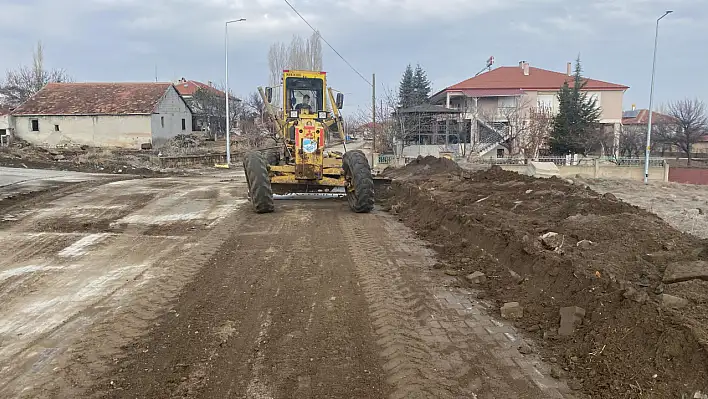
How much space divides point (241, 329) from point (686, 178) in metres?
32.5

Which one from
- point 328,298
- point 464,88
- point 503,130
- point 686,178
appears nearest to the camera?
point 328,298

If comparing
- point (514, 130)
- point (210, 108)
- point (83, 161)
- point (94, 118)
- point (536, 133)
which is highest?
point (210, 108)

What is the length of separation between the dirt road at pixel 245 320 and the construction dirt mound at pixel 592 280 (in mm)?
360

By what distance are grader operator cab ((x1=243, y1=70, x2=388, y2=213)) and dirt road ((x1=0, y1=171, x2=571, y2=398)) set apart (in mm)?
2075

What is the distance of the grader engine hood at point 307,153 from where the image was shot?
41.2ft

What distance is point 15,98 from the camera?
59.3 metres

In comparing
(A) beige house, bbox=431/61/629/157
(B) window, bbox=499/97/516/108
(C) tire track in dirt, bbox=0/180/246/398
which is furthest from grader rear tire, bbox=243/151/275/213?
(B) window, bbox=499/97/516/108

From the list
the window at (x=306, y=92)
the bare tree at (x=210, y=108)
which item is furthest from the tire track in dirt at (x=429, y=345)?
the bare tree at (x=210, y=108)

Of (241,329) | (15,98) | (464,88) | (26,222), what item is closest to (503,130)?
(464,88)

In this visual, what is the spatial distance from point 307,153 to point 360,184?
5.44ft

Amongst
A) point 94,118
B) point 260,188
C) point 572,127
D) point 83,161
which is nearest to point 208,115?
point 94,118

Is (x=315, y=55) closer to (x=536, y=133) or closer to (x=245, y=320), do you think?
(x=536, y=133)

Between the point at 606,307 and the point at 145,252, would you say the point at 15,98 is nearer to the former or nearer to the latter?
the point at 145,252

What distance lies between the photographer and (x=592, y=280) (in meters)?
5.45
